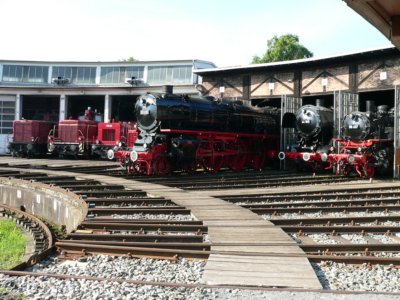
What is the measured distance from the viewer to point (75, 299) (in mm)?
4480

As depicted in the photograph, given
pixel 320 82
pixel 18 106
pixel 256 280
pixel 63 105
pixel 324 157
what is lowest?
pixel 256 280

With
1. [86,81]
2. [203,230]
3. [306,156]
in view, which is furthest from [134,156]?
[86,81]

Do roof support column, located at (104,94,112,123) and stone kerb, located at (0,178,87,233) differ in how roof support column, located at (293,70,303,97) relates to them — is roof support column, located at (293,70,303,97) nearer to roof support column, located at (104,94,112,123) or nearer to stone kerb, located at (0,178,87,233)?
stone kerb, located at (0,178,87,233)

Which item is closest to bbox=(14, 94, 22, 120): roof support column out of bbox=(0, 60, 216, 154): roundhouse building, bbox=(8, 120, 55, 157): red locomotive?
bbox=(0, 60, 216, 154): roundhouse building

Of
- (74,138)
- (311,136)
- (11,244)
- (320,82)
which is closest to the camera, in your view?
(11,244)

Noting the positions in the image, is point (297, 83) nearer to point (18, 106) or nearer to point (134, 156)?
point (134, 156)

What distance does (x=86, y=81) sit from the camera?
123 ft

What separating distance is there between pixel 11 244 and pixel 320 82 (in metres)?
18.0

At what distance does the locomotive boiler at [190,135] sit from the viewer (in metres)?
16.4

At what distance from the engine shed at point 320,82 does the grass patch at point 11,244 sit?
1474 centimetres

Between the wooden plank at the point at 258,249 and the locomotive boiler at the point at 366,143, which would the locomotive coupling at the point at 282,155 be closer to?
the locomotive boiler at the point at 366,143

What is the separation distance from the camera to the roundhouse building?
34781 millimetres

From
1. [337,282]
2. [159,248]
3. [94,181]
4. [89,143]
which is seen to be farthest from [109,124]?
[337,282]

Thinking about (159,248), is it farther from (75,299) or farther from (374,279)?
(374,279)
